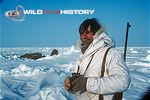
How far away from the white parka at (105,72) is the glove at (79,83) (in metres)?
0.01

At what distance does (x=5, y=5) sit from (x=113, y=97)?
102 inches

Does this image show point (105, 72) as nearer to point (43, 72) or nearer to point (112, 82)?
point (112, 82)

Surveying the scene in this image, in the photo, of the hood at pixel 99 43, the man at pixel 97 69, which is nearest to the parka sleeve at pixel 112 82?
the man at pixel 97 69

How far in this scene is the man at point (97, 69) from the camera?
42.1 inches

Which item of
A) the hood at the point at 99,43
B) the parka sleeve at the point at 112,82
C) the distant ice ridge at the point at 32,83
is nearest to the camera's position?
the parka sleeve at the point at 112,82

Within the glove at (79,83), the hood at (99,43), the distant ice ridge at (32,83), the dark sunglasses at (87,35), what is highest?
the dark sunglasses at (87,35)

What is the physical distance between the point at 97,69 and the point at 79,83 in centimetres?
10

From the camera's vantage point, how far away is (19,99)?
330 centimetres

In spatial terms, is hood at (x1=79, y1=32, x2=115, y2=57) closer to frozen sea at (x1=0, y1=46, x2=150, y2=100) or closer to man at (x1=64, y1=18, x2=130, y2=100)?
man at (x1=64, y1=18, x2=130, y2=100)

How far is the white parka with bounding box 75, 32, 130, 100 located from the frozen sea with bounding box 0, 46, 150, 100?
209 cm

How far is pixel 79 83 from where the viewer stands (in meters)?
1.09

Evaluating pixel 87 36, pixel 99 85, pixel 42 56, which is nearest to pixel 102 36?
pixel 87 36

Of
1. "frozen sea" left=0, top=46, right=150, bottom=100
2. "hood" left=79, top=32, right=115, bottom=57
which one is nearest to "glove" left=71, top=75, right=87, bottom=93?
"hood" left=79, top=32, right=115, bottom=57

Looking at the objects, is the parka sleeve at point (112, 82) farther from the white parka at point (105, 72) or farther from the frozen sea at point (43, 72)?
the frozen sea at point (43, 72)
